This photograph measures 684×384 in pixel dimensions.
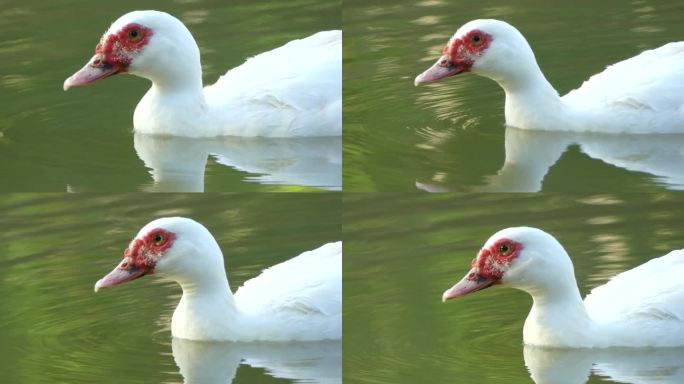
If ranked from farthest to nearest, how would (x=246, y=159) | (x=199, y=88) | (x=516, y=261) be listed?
(x=199, y=88)
(x=246, y=159)
(x=516, y=261)

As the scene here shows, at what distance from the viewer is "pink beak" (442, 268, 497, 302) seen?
9539 mm

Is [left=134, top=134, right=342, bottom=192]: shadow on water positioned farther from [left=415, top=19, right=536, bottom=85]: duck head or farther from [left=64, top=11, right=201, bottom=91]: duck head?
[left=415, top=19, right=536, bottom=85]: duck head

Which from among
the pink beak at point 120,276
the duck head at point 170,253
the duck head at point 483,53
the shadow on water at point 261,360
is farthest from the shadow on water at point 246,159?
the shadow on water at point 261,360

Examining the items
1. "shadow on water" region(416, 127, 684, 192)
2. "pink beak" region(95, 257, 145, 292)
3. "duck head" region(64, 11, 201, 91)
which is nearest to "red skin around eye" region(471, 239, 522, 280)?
"shadow on water" region(416, 127, 684, 192)

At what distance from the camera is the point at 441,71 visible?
1025cm

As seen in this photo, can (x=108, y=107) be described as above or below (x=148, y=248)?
above

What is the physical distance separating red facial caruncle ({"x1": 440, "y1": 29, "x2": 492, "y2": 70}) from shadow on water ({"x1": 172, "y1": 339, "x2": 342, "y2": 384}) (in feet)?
5.32

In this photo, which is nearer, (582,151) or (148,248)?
(148,248)

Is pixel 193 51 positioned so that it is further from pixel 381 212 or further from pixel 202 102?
pixel 381 212

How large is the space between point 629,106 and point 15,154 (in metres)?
2.90

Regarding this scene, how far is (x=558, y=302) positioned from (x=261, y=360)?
136cm

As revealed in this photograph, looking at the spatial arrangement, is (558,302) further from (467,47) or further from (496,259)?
(467,47)

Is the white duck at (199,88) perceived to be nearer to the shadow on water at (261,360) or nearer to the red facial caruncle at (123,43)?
the red facial caruncle at (123,43)

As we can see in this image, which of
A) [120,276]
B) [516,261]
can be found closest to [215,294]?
[120,276]
